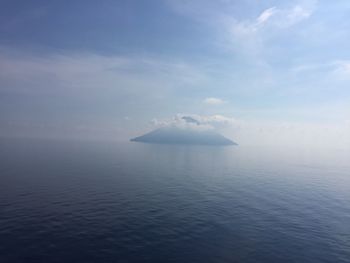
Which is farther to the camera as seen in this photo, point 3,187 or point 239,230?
point 3,187

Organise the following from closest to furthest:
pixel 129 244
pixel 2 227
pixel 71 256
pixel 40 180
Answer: pixel 71 256, pixel 129 244, pixel 2 227, pixel 40 180

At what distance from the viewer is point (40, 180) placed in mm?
101188

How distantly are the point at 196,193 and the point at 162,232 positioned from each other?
39.8m

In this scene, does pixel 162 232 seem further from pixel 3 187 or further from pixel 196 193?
pixel 3 187

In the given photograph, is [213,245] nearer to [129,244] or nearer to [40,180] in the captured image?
[129,244]

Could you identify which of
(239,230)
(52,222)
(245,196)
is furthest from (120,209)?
(245,196)

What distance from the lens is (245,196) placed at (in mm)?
88375

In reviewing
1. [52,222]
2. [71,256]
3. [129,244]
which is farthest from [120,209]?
[71,256]

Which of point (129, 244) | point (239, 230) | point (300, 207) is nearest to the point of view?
point (129, 244)

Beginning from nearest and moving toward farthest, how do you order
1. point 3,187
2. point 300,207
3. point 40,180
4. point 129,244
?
point 129,244 < point 300,207 < point 3,187 < point 40,180

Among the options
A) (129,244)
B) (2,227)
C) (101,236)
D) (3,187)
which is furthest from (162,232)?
(3,187)

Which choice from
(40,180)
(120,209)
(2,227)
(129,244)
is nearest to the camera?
(129,244)

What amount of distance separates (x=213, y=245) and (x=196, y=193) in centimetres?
4399

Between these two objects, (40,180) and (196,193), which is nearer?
(196,193)
